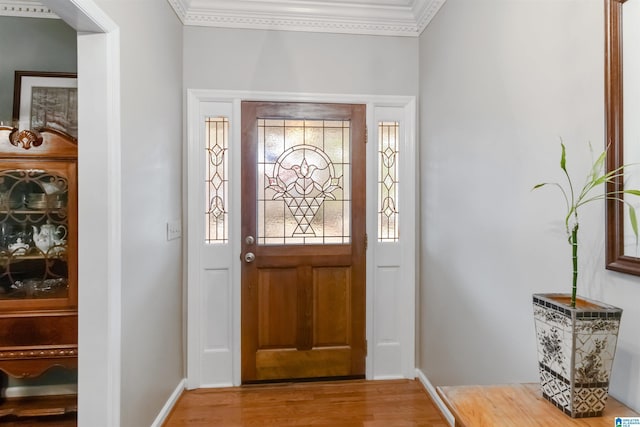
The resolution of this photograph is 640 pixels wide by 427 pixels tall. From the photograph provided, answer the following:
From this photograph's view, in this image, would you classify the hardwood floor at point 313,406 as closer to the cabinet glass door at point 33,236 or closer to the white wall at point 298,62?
the cabinet glass door at point 33,236

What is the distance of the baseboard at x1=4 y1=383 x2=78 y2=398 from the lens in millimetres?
2254

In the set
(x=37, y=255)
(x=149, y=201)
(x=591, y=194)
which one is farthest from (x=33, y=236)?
(x=591, y=194)

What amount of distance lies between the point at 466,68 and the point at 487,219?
2.89 ft

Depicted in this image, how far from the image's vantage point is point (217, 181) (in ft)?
8.46

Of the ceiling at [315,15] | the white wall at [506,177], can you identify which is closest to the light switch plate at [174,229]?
the ceiling at [315,15]

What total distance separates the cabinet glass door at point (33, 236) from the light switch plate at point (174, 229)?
0.54 m

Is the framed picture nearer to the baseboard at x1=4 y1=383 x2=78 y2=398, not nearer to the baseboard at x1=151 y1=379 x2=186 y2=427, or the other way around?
the baseboard at x1=4 y1=383 x2=78 y2=398

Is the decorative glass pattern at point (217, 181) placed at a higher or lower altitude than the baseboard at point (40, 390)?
higher

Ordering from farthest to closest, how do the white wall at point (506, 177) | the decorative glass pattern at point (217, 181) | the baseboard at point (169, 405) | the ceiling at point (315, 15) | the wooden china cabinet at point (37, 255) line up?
the decorative glass pattern at point (217, 181), the ceiling at point (315, 15), the baseboard at point (169, 405), the wooden china cabinet at point (37, 255), the white wall at point (506, 177)

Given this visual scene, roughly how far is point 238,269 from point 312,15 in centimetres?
195

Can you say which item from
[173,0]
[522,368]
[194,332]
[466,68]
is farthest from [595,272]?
[173,0]

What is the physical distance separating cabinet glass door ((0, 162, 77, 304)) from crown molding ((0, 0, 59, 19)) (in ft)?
3.99

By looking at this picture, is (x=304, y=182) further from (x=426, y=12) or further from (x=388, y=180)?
(x=426, y=12)

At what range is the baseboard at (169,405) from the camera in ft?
A: 6.86
